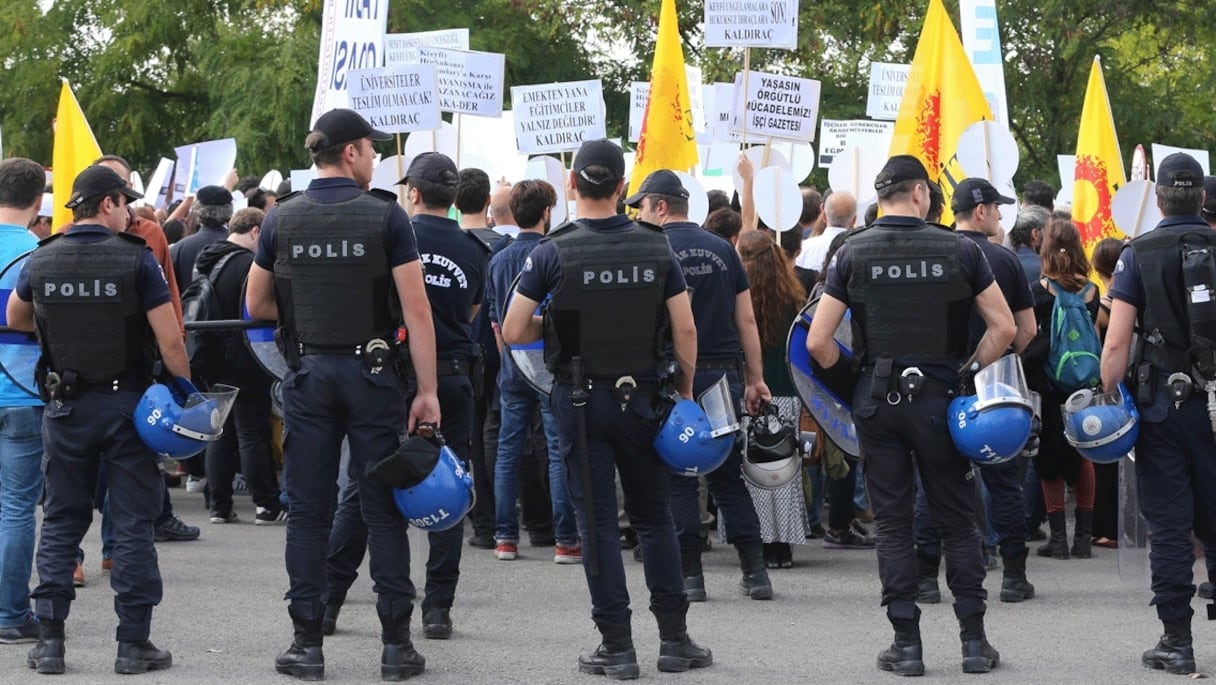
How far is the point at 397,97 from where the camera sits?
12773mm

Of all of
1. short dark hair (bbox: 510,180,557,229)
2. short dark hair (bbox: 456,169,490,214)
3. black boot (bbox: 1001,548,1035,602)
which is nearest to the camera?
black boot (bbox: 1001,548,1035,602)

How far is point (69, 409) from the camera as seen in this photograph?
7.34 meters

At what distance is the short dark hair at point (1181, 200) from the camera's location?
24.8 ft

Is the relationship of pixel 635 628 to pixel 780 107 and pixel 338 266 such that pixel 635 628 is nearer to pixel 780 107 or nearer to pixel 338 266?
pixel 338 266

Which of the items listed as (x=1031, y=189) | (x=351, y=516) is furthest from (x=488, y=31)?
(x=351, y=516)

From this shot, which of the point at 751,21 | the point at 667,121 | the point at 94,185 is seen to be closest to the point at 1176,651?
the point at 94,185

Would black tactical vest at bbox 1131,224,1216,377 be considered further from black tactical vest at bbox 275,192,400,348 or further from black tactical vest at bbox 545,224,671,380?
black tactical vest at bbox 275,192,400,348

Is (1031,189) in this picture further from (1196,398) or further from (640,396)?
(640,396)

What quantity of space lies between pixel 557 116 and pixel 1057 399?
5356 millimetres

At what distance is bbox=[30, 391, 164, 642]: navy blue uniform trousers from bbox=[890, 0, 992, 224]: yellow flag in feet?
20.7

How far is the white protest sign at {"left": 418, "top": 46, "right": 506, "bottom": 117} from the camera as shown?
1404 cm

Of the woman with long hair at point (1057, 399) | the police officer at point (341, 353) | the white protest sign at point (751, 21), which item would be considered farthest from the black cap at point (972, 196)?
the white protest sign at point (751, 21)

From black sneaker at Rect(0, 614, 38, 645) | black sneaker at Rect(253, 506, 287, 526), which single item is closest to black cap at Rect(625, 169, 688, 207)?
black sneaker at Rect(0, 614, 38, 645)

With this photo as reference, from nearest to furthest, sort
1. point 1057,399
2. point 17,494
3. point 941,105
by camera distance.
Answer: point 17,494 < point 1057,399 < point 941,105
